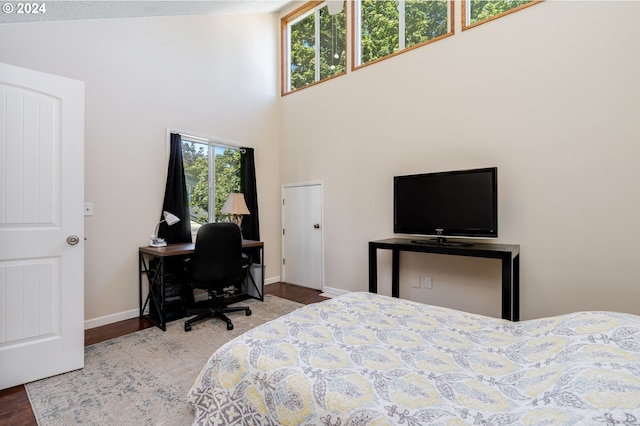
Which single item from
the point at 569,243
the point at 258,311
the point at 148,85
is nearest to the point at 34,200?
the point at 148,85

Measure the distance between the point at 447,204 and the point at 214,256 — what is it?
233 cm

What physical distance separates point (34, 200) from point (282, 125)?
11.0 feet

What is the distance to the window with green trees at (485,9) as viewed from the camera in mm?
2874

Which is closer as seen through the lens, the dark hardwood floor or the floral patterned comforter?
the floral patterned comforter

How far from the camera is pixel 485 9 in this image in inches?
120

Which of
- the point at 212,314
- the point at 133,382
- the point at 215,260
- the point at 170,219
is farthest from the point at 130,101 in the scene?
the point at 133,382

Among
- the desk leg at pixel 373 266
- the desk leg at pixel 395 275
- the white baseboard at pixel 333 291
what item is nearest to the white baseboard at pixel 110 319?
the white baseboard at pixel 333 291

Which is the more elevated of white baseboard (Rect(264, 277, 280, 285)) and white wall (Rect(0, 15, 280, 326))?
white wall (Rect(0, 15, 280, 326))

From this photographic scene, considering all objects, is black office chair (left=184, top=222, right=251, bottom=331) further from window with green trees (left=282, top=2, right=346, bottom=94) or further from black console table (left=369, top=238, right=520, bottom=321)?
window with green trees (left=282, top=2, right=346, bottom=94)

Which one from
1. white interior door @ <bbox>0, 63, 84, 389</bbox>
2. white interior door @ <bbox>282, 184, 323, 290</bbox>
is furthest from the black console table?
white interior door @ <bbox>0, 63, 84, 389</bbox>

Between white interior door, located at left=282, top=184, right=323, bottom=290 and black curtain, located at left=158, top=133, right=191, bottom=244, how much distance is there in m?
1.57

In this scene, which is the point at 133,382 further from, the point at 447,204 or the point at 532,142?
the point at 532,142

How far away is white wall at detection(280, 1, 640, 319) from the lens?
94.6 inches

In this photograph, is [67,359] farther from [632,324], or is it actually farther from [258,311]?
[632,324]
